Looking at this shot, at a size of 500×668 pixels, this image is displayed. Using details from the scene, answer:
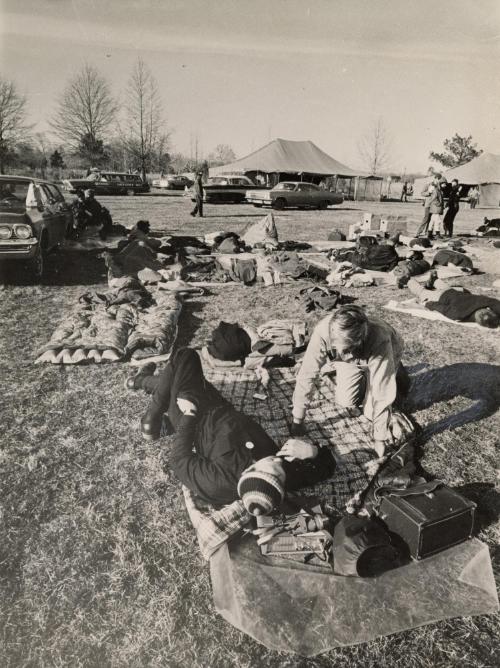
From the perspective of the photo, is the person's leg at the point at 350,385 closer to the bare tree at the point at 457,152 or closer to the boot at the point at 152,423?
Result: the boot at the point at 152,423

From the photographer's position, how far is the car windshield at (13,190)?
7.54 m

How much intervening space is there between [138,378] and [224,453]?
5.94 feet

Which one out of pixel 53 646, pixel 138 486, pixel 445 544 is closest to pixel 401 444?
pixel 445 544

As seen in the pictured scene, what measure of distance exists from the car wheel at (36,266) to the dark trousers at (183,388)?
525 cm

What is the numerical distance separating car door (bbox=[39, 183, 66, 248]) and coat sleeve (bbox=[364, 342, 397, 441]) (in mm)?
6652

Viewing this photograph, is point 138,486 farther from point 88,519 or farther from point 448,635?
point 448,635

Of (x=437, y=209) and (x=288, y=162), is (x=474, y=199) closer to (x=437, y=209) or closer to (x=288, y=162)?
(x=288, y=162)

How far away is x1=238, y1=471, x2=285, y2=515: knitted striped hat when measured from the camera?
248 centimetres

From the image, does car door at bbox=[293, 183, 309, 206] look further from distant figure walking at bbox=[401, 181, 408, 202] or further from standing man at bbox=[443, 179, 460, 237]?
distant figure walking at bbox=[401, 181, 408, 202]

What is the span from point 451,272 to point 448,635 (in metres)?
8.35

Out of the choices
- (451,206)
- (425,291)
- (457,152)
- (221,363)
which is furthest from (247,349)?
(457,152)

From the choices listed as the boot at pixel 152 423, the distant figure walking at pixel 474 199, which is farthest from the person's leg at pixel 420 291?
the distant figure walking at pixel 474 199

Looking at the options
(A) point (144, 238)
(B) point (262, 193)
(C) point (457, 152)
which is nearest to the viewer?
(A) point (144, 238)

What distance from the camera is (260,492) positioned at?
2.48 meters
